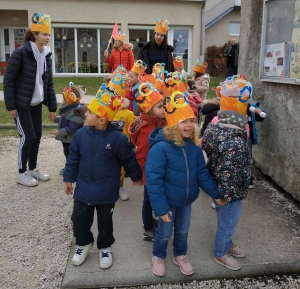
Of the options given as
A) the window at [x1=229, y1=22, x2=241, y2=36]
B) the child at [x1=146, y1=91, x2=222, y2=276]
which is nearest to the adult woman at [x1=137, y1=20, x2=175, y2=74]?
the child at [x1=146, y1=91, x2=222, y2=276]

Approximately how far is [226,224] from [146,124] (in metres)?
1.10

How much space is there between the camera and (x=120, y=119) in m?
3.93

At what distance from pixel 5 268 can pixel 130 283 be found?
1.10 m

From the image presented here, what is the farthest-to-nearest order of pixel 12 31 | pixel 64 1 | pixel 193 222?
pixel 12 31 < pixel 64 1 < pixel 193 222

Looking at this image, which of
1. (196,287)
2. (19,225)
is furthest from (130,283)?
(19,225)

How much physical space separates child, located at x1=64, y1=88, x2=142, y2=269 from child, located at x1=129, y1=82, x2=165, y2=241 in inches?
9.3

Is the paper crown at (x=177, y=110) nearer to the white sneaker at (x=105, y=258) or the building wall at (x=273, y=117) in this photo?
the white sneaker at (x=105, y=258)

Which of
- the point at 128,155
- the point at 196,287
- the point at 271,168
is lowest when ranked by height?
the point at 196,287

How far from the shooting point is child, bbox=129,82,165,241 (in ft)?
9.94

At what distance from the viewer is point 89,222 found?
119 inches

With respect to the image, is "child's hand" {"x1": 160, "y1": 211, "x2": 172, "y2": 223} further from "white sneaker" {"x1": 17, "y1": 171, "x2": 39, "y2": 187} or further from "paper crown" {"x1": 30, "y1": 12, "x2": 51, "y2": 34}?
"paper crown" {"x1": 30, "y1": 12, "x2": 51, "y2": 34}

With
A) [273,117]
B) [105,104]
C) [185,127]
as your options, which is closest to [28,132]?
[105,104]

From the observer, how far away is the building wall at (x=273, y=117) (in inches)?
161

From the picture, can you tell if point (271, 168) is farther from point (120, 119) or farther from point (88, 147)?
point (88, 147)
